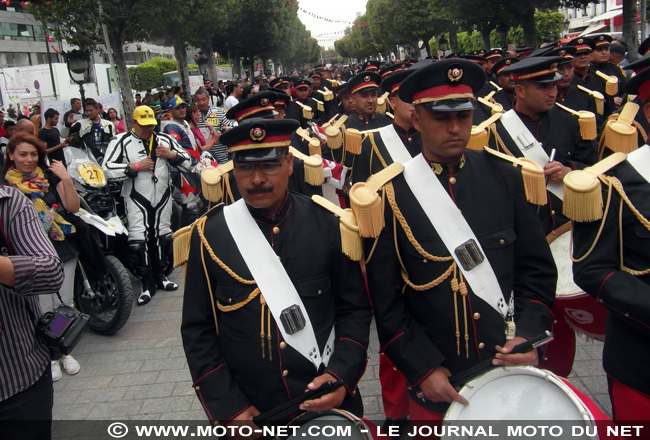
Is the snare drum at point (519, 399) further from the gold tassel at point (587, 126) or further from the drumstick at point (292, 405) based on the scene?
the gold tassel at point (587, 126)

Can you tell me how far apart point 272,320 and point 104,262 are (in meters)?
3.77

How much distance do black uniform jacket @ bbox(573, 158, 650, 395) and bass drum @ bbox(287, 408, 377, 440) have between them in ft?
3.78

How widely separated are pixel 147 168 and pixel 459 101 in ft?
15.5

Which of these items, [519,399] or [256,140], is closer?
[519,399]

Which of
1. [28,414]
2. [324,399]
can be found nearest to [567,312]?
[324,399]

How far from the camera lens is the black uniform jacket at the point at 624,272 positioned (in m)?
2.29

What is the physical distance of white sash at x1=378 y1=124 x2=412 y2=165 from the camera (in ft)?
16.2

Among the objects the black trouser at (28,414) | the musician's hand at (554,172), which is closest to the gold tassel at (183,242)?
the black trouser at (28,414)

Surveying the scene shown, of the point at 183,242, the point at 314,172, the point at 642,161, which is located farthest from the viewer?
the point at 314,172

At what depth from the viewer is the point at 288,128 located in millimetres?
2527

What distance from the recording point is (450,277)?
2.43 metres

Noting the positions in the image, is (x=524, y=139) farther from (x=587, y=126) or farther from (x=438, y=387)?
(x=438, y=387)

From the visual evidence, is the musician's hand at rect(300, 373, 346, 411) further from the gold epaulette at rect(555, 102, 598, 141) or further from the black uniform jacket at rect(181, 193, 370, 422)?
the gold epaulette at rect(555, 102, 598, 141)

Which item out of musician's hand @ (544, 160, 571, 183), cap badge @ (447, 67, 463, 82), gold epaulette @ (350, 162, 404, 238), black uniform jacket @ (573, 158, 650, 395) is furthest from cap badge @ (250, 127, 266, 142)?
musician's hand @ (544, 160, 571, 183)
